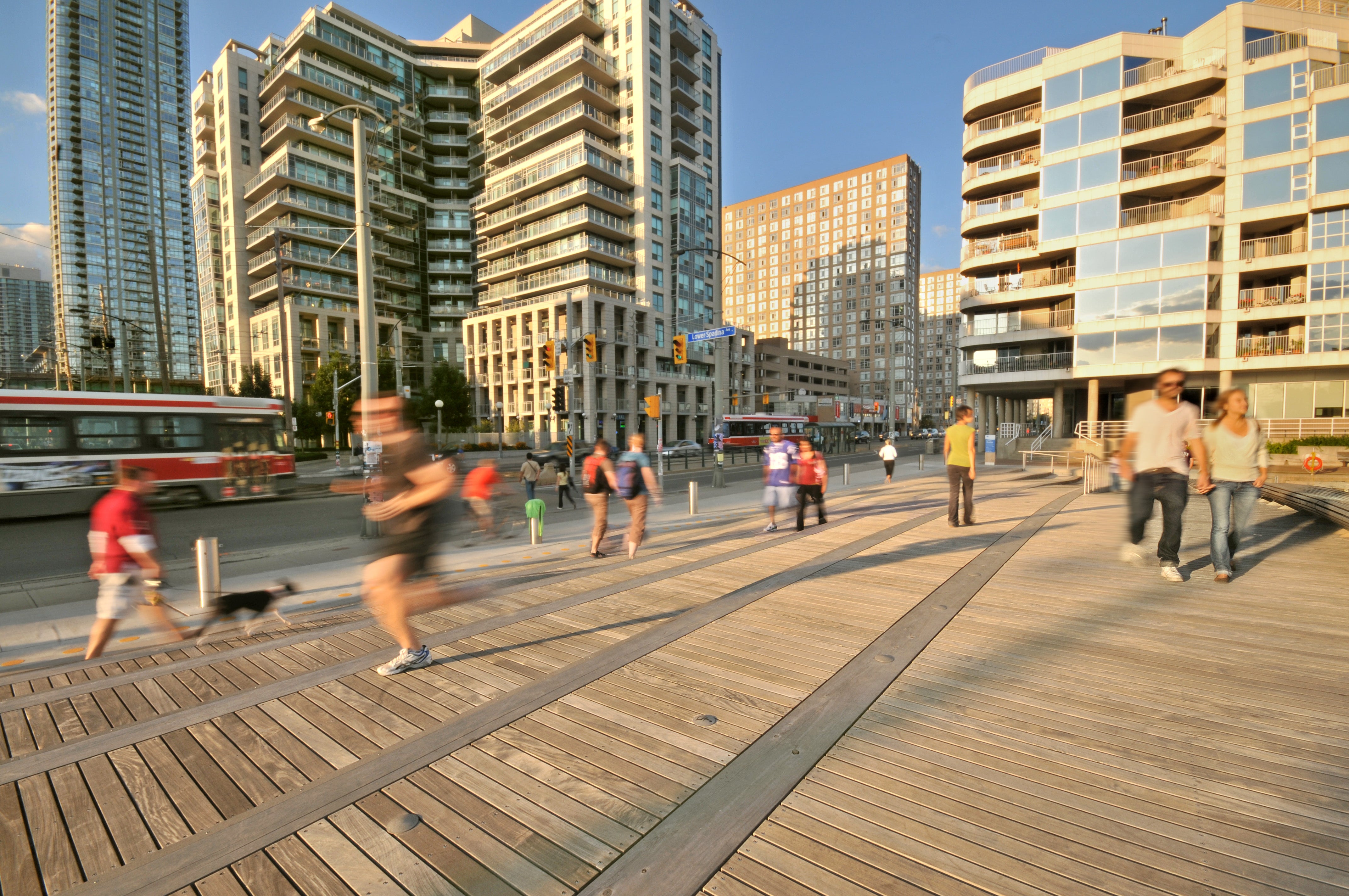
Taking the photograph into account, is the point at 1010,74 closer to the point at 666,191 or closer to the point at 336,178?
the point at 666,191

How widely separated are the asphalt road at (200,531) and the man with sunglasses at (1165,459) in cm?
1279

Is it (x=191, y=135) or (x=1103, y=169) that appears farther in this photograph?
Answer: (x=191, y=135)

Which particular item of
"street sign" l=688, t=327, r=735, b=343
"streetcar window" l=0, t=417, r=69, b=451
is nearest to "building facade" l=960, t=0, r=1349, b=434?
"street sign" l=688, t=327, r=735, b=343

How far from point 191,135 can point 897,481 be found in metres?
95.7

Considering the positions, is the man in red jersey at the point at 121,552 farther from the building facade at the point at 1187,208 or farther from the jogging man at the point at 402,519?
the building facade at the point at 1187,208

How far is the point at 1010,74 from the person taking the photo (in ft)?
115

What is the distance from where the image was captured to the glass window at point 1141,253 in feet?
99.0

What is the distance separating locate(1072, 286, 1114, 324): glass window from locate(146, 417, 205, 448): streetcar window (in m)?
40.8

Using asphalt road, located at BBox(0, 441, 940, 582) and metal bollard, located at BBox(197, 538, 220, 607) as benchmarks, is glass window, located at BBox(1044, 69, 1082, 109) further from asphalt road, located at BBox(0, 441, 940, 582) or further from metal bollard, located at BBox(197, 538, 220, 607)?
metal bollard, located at BBox(197, 538, 220, 607)

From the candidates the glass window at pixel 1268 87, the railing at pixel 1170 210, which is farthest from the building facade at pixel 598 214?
the glass window at pixel 1268 87

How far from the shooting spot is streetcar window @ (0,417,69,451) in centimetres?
1323

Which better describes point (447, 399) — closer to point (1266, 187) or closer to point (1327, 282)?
point (1266, 187)

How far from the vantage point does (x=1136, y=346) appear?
31.1 m

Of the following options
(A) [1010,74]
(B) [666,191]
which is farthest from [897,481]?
(B) [666,191]
